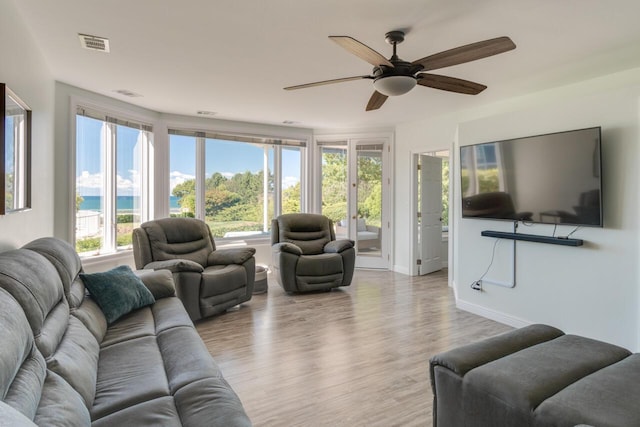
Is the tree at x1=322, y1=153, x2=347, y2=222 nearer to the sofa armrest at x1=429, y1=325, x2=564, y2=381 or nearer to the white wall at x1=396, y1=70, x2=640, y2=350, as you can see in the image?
the white wall at x1=396, y1=70, x2=640, y2=350

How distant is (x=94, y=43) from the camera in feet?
9.16

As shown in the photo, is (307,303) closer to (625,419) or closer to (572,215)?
(572,215)

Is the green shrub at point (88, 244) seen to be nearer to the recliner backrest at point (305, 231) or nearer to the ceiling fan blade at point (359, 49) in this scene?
the recliner backrest at point (305, 231)

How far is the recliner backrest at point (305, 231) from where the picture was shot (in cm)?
516

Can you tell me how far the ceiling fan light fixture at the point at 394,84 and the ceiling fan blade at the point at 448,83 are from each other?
15cm

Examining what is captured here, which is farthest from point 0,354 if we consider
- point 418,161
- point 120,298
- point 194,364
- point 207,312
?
point 418,161

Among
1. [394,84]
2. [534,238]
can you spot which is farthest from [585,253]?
[394,84]

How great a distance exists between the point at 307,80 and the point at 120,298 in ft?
8.39

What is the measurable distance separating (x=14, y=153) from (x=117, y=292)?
1.06 metres

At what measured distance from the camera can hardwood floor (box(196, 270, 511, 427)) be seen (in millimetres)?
2164

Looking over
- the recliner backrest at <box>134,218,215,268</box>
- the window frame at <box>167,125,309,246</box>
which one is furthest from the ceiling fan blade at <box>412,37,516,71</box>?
the window frame at <box>167,125,309,246</box>

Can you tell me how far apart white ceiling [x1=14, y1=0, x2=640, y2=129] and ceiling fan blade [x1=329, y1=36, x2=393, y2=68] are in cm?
27

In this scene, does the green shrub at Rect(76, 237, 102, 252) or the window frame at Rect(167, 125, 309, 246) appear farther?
the window frame at Rect(167, 125, 309, 246)

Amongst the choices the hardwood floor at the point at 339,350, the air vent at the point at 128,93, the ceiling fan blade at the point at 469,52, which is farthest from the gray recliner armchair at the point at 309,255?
the ceiling fan blade at the point at 469,52
